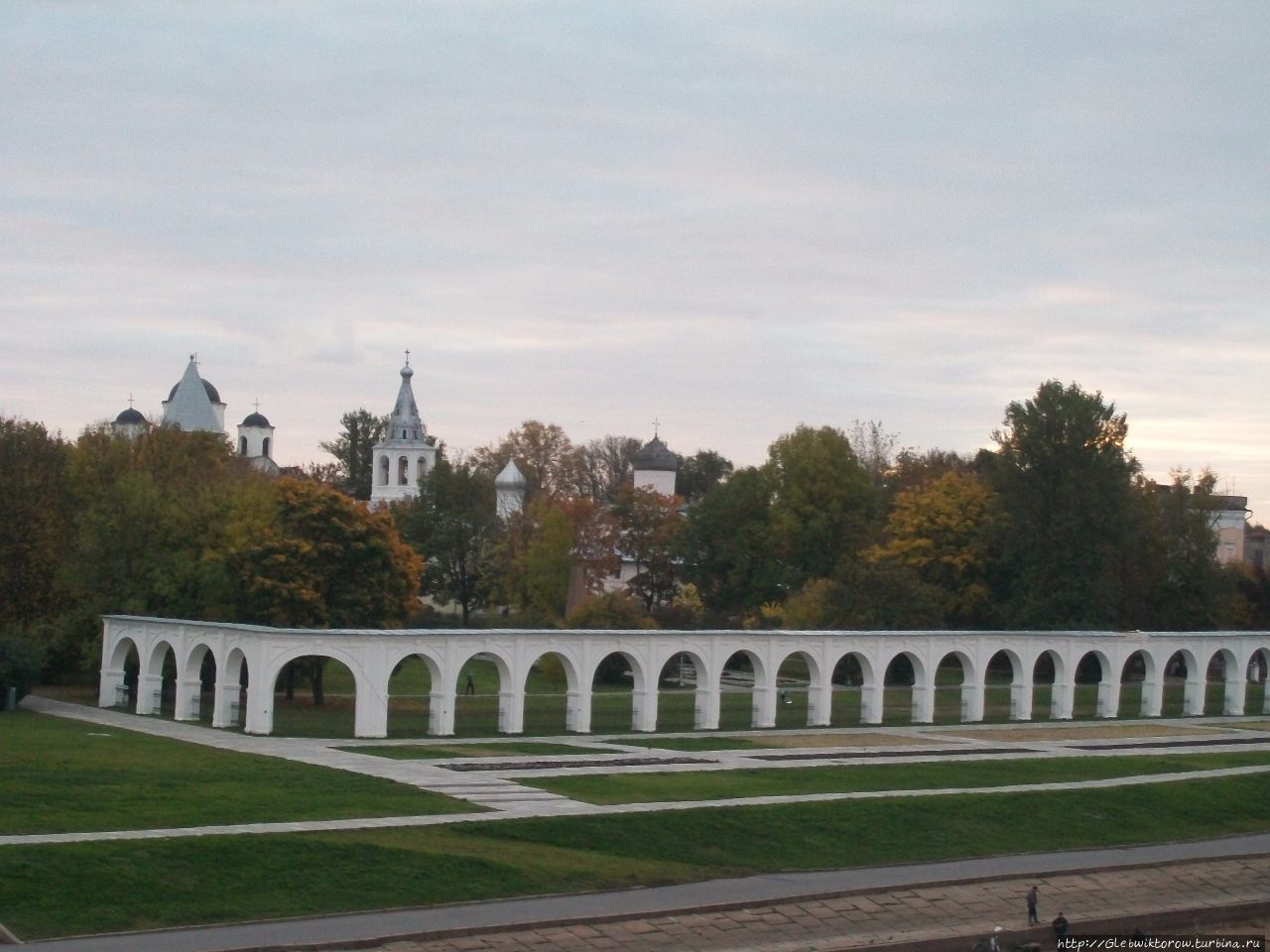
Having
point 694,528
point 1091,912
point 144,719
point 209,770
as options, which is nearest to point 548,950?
point 1091,912

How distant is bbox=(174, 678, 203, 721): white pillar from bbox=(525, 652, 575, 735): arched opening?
24.7 ft

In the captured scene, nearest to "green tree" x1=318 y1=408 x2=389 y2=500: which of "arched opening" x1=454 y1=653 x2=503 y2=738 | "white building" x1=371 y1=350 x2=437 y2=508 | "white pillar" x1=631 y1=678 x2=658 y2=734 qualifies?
"white building" x1=371 y1=350 x2=437 y2=508

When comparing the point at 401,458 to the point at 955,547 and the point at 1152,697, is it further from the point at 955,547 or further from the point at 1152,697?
the point at 1152,697

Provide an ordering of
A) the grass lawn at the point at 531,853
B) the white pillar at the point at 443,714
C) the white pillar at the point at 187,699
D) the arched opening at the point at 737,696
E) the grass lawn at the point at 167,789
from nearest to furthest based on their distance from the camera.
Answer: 1. the grass lawn at the point at 531,853
2. the grass lawn at the point at 167,789
3. the white pillar at the point at 443,714
4. the white pillar at the point at 187,699
5. the arched opening at the point at 737,696

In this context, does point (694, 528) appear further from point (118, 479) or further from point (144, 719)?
point (144, 719)

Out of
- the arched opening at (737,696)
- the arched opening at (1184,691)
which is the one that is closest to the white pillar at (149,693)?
the arched opening at (737,696)

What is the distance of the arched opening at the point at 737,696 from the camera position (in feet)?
148

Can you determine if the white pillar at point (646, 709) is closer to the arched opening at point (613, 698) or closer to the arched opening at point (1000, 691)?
the arched opening at point (613, 698)

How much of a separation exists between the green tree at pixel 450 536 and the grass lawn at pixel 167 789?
45.6m

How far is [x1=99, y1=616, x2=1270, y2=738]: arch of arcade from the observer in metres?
38.0

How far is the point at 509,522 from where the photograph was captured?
265ft

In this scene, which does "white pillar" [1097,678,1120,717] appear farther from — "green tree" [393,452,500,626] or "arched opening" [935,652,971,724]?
"green tree" [393,452,500,626]

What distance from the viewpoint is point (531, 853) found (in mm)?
24875

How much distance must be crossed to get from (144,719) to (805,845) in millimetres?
19110
